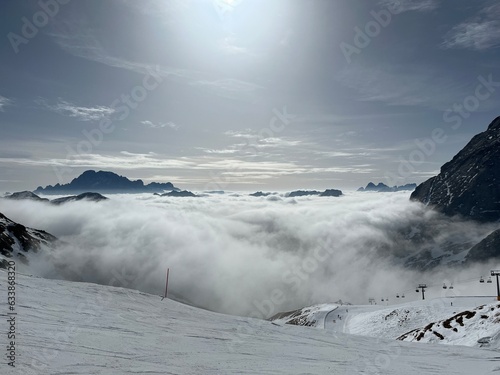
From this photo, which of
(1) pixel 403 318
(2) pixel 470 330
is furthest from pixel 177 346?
(1) pixel 403 318

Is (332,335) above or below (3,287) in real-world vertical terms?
below

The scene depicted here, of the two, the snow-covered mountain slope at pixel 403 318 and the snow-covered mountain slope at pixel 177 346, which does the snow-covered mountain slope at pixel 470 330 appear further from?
the snow-covered mountain slope at pixel 177 346

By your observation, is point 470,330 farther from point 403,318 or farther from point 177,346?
point 177,346

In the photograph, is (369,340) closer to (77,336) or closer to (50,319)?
(77,336)

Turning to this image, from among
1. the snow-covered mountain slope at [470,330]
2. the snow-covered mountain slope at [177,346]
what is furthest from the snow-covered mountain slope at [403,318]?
the snow-covered mountain slope at [177,346]

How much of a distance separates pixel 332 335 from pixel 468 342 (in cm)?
1670

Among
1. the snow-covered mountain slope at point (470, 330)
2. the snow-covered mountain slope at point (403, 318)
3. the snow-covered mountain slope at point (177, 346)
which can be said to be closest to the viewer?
the snow-covered mountain slope at point (177, 346)

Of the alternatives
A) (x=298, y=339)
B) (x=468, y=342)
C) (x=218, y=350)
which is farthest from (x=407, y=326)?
(x=218, y=350)

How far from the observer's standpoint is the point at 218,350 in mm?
18547

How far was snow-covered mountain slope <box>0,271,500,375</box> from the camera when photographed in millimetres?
14625

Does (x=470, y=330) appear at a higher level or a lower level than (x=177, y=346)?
lower

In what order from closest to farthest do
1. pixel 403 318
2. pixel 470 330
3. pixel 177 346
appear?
1. pixel 177 346
2. pixel 470 330
3. pixel 403 318

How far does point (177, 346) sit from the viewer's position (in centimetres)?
1827

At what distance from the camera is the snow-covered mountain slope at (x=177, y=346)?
1462cm
